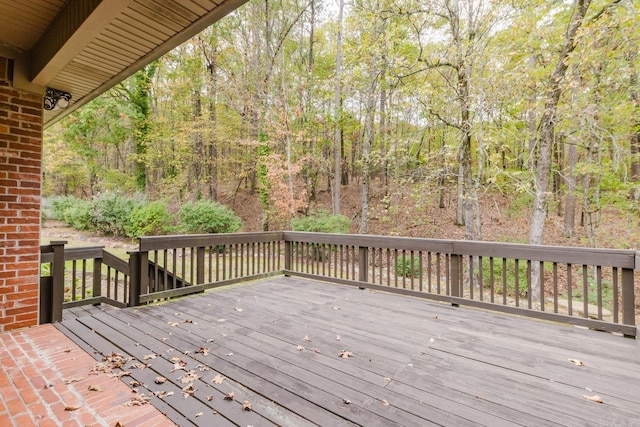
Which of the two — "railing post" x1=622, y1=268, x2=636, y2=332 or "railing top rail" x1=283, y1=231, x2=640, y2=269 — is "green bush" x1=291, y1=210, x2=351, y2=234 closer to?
"railing top rail" x1=283, y1=231, x2=640, y2=269

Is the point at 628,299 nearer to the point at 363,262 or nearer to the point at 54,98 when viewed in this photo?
the point at 363,262

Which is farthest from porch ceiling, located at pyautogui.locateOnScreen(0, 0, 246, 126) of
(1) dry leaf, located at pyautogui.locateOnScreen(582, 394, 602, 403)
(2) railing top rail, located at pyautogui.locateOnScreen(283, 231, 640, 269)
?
(2) railing top rail, located at pyautogui.locateOnScreen(283, 231, 640, 269)

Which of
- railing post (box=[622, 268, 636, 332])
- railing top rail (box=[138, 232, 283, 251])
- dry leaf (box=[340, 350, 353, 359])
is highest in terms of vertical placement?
railing top rail (box=[138, 232, 283, 251])

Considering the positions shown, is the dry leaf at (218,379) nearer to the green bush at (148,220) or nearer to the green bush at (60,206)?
the green bush at (148,220)

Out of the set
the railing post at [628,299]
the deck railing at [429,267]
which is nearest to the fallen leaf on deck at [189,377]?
the deck railing at [429,267]

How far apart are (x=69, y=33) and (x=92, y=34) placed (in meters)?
0.21

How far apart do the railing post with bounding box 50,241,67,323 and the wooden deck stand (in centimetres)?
18

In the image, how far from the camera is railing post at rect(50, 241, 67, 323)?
10.8 ft

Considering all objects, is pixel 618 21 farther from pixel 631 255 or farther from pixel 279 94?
pixel 279 94

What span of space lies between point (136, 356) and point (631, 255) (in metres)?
4.65

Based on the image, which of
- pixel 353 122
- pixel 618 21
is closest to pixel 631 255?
pixel 618 21

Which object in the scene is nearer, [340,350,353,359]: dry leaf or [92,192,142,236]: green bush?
[340,350,353,359]: dry leaf

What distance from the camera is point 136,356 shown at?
253cm

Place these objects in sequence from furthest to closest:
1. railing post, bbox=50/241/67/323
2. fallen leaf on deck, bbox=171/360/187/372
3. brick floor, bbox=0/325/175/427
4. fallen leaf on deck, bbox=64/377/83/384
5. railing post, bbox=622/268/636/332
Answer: railing post, bbox=50/241/67/323
railing post, bbox=622/268/636/332
fallen leaf on deck, bbox=171/360/187/372
fallen leaf on deck, bbox=64/377/83/384
brick floor, bbox=0/325/175/427
